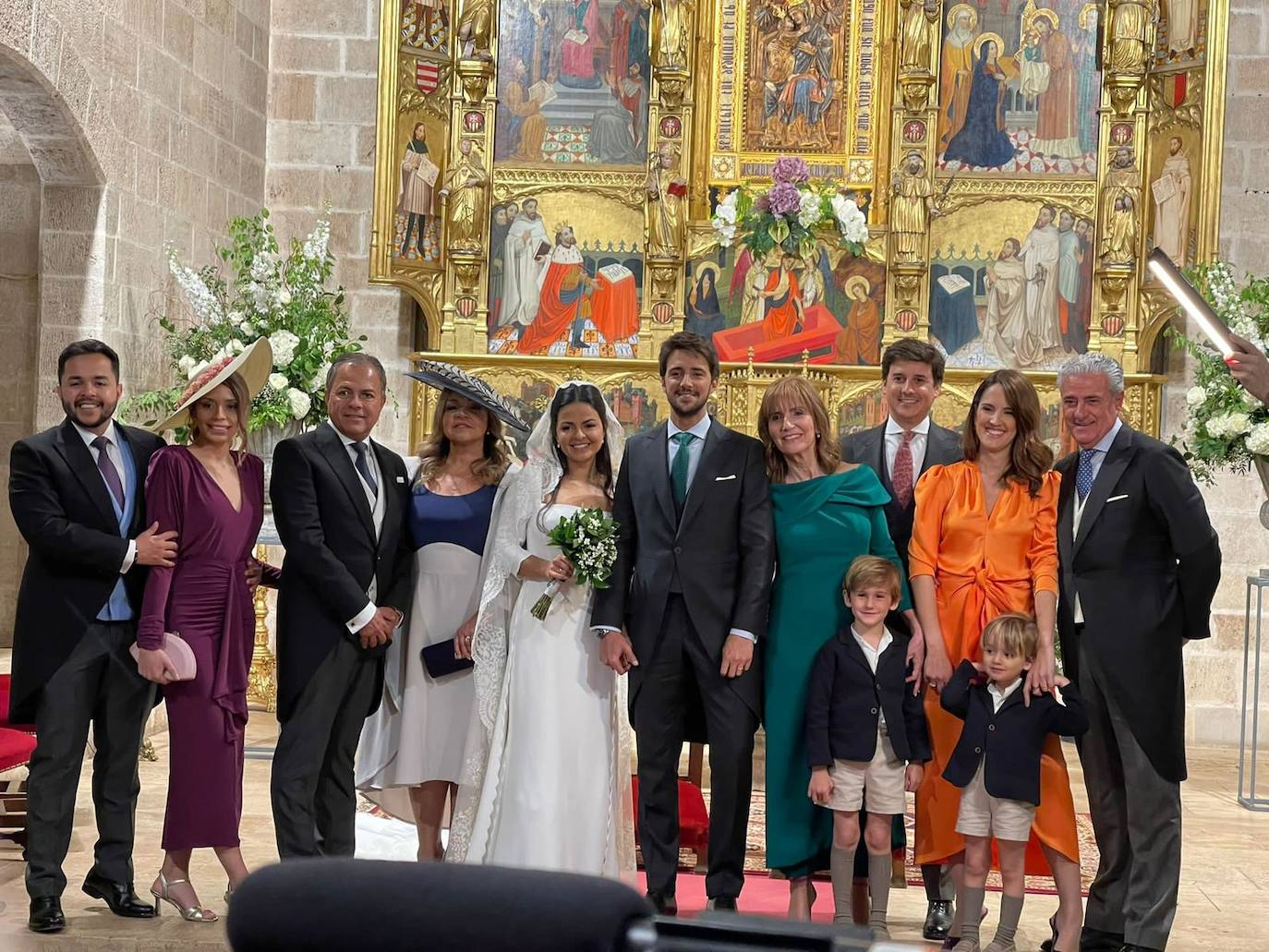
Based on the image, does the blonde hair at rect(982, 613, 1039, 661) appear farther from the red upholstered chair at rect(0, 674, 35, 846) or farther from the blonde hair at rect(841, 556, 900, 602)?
the red upholstered chair at rect(0, 674, 35, 846)

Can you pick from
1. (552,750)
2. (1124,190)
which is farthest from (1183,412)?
(552,750)

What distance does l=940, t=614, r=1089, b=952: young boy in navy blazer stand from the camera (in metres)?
4.41

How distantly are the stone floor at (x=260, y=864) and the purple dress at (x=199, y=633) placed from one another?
319mm

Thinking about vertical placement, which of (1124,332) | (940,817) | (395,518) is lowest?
(940,817)

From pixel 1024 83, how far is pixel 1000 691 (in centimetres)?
625

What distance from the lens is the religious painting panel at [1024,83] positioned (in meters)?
9.70

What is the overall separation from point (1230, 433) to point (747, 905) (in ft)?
12.0

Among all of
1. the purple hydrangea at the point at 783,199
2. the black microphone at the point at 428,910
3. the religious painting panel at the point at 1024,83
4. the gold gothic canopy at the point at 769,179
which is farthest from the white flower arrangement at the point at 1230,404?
the black microphone at the point at 428,910

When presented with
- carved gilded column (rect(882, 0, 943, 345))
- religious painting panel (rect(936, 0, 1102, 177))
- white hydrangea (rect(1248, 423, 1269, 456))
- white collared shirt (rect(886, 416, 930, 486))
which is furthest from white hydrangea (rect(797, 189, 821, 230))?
white collared shirt (rect(886, 416, 930, 486))

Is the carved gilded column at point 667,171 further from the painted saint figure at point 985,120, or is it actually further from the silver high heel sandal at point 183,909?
the silver high heel sandal at point 183,909

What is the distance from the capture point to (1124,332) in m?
9.41

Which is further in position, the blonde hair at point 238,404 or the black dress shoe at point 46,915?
the blonde hair at point 238,404

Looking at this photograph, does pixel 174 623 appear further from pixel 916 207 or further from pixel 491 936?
pixel 916 207

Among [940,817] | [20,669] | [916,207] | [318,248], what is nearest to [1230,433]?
[916,207]
